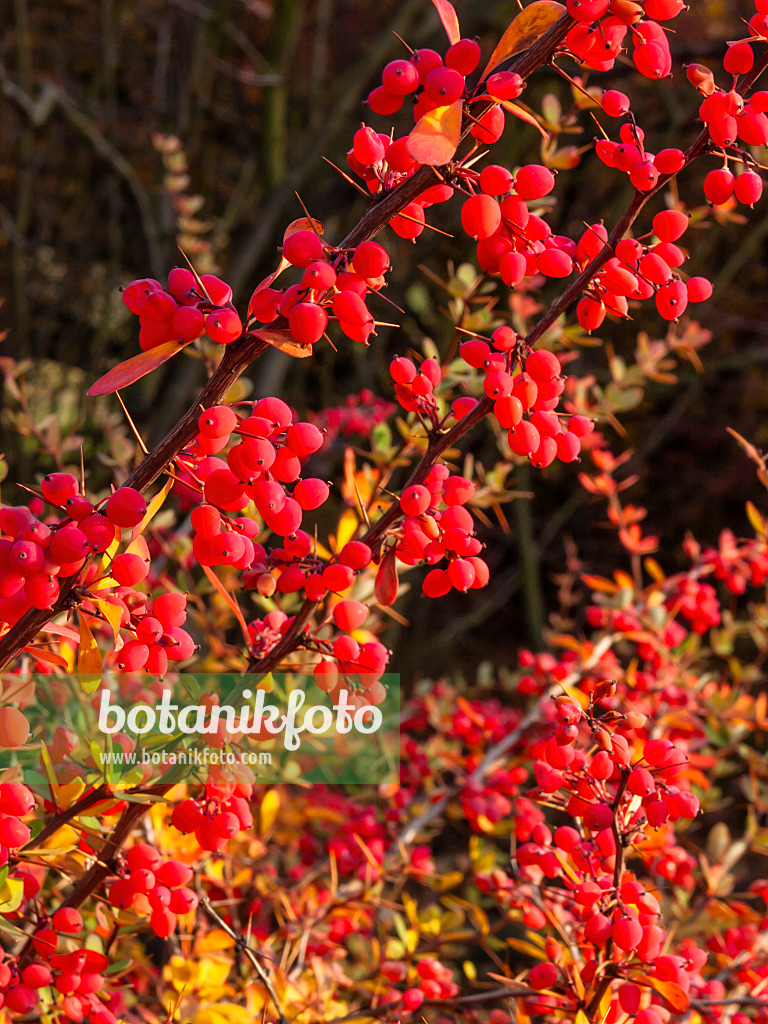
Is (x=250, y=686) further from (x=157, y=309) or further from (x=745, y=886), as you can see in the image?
(x=745, y=886)

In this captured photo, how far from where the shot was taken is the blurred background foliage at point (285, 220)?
2.20m

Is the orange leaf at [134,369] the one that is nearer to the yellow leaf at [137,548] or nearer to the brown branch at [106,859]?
the yellow leaf at [137,548]

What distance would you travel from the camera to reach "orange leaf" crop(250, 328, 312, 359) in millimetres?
431

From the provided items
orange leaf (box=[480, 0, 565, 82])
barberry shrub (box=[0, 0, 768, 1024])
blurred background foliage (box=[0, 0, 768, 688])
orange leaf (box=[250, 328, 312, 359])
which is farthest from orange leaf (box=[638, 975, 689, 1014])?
blurred background foliage (box=[0, 0, 768, 688])

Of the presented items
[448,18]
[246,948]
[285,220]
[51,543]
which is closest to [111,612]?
[51,543]

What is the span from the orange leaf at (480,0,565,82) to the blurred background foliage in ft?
4.06

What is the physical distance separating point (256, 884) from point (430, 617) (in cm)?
225

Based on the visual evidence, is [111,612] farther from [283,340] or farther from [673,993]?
[673,993]

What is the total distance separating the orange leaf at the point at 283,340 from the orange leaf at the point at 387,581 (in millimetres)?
199

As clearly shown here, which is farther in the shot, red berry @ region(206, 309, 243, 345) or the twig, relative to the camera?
the twig

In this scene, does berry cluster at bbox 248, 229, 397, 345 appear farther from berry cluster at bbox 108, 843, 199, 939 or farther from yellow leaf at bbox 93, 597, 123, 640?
berry cluster at bbox 108, 843, 199, 939

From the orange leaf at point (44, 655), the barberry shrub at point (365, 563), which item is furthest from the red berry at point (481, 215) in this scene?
the orange leaf at point (44, 655)

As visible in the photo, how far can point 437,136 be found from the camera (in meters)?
0.41

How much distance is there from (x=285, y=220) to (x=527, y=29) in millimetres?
1859
